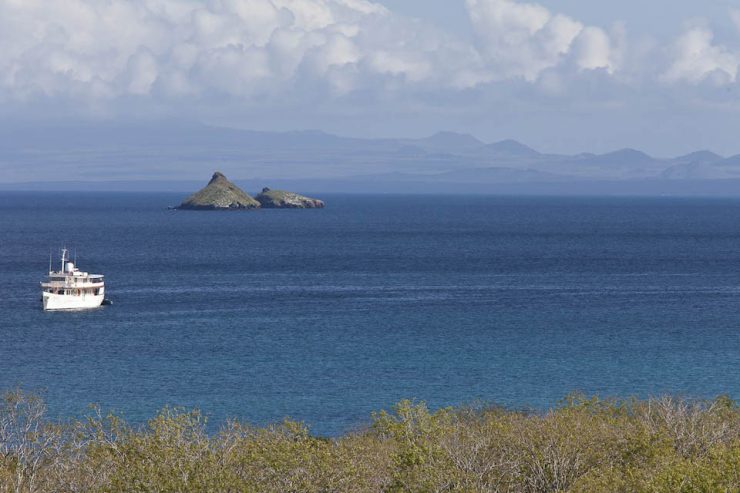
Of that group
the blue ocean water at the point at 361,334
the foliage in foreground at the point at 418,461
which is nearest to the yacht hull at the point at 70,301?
the blue ocean water at the point at 361,334

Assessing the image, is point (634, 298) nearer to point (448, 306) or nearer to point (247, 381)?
point (448, 306)

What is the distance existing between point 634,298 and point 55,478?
88200 millimetres

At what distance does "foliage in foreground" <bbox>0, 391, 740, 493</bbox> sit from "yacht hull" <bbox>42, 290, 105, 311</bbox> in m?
65.6

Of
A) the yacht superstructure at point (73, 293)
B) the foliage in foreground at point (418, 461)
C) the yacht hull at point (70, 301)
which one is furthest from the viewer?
the yacht superstructure at point (73, 293)

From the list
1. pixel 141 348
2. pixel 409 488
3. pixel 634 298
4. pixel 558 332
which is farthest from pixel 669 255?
pixel 409 488

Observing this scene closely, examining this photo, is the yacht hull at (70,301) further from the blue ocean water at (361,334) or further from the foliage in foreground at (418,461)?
the foliage in foreground at (418,461)

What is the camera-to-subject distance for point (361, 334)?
8819 cm

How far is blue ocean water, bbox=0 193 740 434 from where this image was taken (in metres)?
67.2

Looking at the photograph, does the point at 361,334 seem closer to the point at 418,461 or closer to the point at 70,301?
the point at 70,301

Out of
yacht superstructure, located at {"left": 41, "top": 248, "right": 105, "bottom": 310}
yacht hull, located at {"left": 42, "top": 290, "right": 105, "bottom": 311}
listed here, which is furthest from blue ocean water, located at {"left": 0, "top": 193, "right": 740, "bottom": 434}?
yacht superstructure, located at {"left": 41, "top": 248, "right": 105, "bottom": 310}

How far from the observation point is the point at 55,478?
112ft

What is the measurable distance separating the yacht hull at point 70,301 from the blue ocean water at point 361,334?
2.48 metres

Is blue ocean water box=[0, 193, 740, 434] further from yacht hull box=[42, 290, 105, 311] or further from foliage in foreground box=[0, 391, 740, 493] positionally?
foliage in foreground box=[0, 391, 740, 493]

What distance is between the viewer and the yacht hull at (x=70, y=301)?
4065 inches
